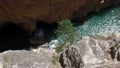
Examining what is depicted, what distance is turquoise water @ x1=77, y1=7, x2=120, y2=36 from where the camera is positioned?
709 inches

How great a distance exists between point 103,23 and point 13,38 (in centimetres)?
581

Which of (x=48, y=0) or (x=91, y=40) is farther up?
(x=48, y=0)

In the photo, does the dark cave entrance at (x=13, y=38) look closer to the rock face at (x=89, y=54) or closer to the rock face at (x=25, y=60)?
the rock face at (x=89, y=54)

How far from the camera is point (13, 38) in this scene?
18.4m

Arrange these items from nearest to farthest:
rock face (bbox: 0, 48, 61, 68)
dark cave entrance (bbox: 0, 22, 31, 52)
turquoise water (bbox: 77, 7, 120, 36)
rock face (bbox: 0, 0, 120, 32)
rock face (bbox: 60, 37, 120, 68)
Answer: rock face (bbox: 0, 48, 61, 68), rock face (bbox: 60, 37, 120, 68), rock face (bbox: 0, 0, 120, 32), dark cave entrance (bbox: 0, 22, 31, 52), turquoise water (bbox: 77, 7, 120, 36)

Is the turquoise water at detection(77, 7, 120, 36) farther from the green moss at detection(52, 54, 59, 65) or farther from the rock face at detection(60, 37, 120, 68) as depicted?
the green moss at detection(52, 54, 59, 65)

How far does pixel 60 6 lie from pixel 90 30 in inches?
94.8

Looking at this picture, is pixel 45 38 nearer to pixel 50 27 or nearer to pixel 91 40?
pixel 50 27

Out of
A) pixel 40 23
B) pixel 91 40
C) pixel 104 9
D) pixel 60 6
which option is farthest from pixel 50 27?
pixel 91 40

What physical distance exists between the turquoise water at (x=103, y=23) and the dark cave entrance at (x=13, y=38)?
11.4 feet

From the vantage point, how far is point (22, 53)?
7.12m

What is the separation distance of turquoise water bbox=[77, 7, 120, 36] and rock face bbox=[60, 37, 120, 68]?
32.3 ft

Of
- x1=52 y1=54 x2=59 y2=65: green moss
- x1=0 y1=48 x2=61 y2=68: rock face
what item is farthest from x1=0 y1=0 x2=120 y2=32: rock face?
x1=0 y1=48 x2=61 y2=68: rock face

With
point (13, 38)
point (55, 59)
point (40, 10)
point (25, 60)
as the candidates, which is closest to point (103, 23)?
point (40, 10)
